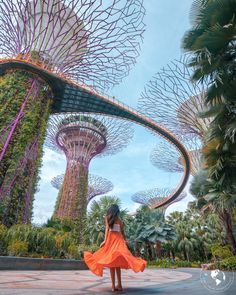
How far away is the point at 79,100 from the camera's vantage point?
22484 millimetres

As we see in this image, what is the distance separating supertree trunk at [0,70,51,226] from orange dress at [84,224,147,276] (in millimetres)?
9564

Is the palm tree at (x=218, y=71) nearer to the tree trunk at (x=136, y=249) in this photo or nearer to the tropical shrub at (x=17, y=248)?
the tropical shrub at (x=17, y=248)

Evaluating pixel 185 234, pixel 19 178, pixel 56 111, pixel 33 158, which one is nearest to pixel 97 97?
pixel 56 111

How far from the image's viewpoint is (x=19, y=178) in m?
13.7

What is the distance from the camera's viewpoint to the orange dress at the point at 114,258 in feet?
12.9

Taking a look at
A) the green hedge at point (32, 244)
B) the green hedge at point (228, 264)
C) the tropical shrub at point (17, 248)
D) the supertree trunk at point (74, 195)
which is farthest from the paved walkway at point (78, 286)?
the supertree trunk at point (74, 195)

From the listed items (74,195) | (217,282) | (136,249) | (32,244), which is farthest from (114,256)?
(136,249)

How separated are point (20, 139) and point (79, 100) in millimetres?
8958

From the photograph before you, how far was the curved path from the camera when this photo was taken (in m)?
16.2

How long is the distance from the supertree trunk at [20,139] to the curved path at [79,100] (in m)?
0.55

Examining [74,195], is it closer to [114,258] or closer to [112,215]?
[112,215]

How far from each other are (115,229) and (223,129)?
415 centimetres

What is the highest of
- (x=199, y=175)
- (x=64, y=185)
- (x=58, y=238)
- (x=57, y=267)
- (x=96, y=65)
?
(x=96, y=65)

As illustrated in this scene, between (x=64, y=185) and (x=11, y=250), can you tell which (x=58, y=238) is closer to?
(x=11, y=250)
